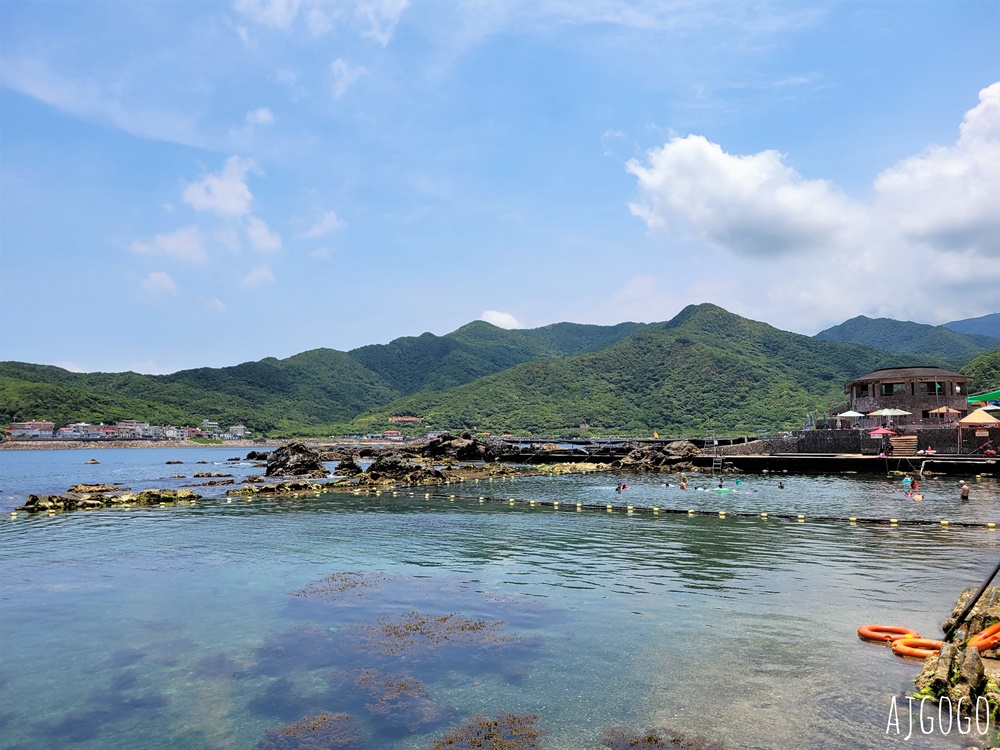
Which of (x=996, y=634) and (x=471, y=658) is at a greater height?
(x=996, y=634)

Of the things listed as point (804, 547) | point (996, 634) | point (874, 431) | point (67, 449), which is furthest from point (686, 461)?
point (67, 449)

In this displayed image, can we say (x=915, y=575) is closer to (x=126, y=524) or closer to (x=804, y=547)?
(x=804, y=547)

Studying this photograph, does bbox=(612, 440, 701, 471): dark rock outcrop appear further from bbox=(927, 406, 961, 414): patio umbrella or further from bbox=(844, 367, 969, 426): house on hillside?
bbox=(927, 406, 961, 414): patio umbrella

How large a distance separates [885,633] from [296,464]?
64.6m

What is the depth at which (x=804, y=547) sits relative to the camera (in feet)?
81.2

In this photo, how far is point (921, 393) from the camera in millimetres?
68375

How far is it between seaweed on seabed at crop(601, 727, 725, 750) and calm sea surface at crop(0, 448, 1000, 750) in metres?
0.23

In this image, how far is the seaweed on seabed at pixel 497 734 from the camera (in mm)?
8784

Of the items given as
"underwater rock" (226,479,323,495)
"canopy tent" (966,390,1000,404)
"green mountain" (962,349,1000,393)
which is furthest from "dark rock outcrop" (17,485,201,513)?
"green mountain" (962,349,1000,393)

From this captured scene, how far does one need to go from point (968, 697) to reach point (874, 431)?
208ft

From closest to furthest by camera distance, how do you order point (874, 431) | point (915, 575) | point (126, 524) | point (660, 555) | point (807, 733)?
point (807, 733), point (915, 575), point (660, 555), point (126, 524), point (874, 431)

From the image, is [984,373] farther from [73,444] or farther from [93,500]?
[73,444]

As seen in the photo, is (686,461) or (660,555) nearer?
(660,555)

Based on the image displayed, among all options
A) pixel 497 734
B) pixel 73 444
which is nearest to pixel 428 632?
pixel 497 734
